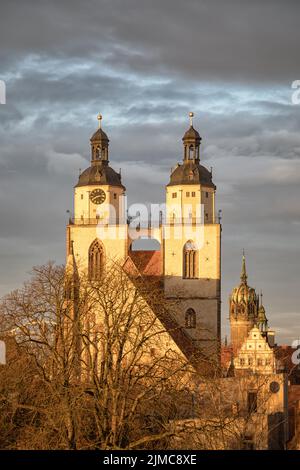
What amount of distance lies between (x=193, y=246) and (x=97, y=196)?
6584mm

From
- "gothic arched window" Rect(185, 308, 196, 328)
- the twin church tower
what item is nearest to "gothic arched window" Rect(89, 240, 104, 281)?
the twin church tower

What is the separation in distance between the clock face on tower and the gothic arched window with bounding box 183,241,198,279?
19.1 ft

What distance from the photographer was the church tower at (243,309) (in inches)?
6191

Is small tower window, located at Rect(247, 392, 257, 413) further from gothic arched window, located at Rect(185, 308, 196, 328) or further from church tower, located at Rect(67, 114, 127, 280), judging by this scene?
church tower, located at Rect(67, 114, 127, 280)

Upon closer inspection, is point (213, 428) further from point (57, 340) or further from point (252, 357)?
point (252, 357)

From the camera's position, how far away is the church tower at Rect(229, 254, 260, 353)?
15725 cm

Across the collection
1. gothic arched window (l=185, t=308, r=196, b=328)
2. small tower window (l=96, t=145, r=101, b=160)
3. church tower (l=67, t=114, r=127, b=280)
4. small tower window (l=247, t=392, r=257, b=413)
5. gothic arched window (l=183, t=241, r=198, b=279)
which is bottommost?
small tower window (l=247, t=392, r=257, b=413)

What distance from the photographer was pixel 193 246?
7675cm

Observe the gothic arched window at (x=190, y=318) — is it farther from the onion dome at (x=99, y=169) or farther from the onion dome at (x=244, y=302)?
the onion dome at (x=244, y=302)

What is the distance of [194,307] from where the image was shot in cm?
7538

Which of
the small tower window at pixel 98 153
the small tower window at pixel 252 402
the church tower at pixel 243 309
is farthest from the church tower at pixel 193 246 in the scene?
the church tower at pixel 243 309

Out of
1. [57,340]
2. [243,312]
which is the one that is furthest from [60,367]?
[243,312]

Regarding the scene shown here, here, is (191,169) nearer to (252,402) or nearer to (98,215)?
(98,215)

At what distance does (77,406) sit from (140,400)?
1839mm
